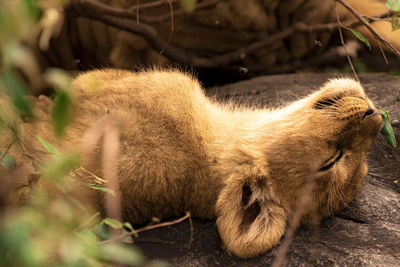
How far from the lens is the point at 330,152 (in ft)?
9.71

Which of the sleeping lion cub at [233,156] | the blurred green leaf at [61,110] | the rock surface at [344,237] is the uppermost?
the blurred green leaf at [61,110]

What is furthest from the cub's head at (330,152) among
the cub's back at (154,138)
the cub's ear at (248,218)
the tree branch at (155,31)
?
the tree branch at (155,31)

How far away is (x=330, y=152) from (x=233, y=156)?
61cm

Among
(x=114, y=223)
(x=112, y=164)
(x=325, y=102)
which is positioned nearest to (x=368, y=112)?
(x=325, y=102)

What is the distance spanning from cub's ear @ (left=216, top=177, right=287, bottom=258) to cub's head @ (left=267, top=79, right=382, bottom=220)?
137 mm

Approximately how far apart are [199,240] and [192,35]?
2550 millimetres

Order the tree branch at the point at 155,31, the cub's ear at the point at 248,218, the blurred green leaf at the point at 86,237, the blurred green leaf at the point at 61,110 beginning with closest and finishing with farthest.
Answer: the blurred green leaf at the point at 61,110 → the blurred green leaf at the point at 86,237 → the cub's ear at the point at 248,218 → the tree branch at the point at 155,31

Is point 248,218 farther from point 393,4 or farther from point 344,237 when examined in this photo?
point 393,4

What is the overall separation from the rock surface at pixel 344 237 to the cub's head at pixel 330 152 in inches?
5.8

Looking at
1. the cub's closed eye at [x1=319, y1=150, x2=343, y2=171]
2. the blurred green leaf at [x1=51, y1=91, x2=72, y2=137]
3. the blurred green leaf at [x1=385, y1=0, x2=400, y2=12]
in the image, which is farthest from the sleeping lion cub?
the blurred green leaf at [x1=51, y1=91, x2=72, y2=137]

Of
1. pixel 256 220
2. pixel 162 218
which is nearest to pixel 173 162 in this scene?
pixel 162 218

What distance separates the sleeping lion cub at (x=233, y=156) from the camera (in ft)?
9.60

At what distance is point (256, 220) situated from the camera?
2.89 metres

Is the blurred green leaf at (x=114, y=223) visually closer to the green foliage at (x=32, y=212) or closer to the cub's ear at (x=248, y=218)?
the green foliage at (x=32, y=212)
